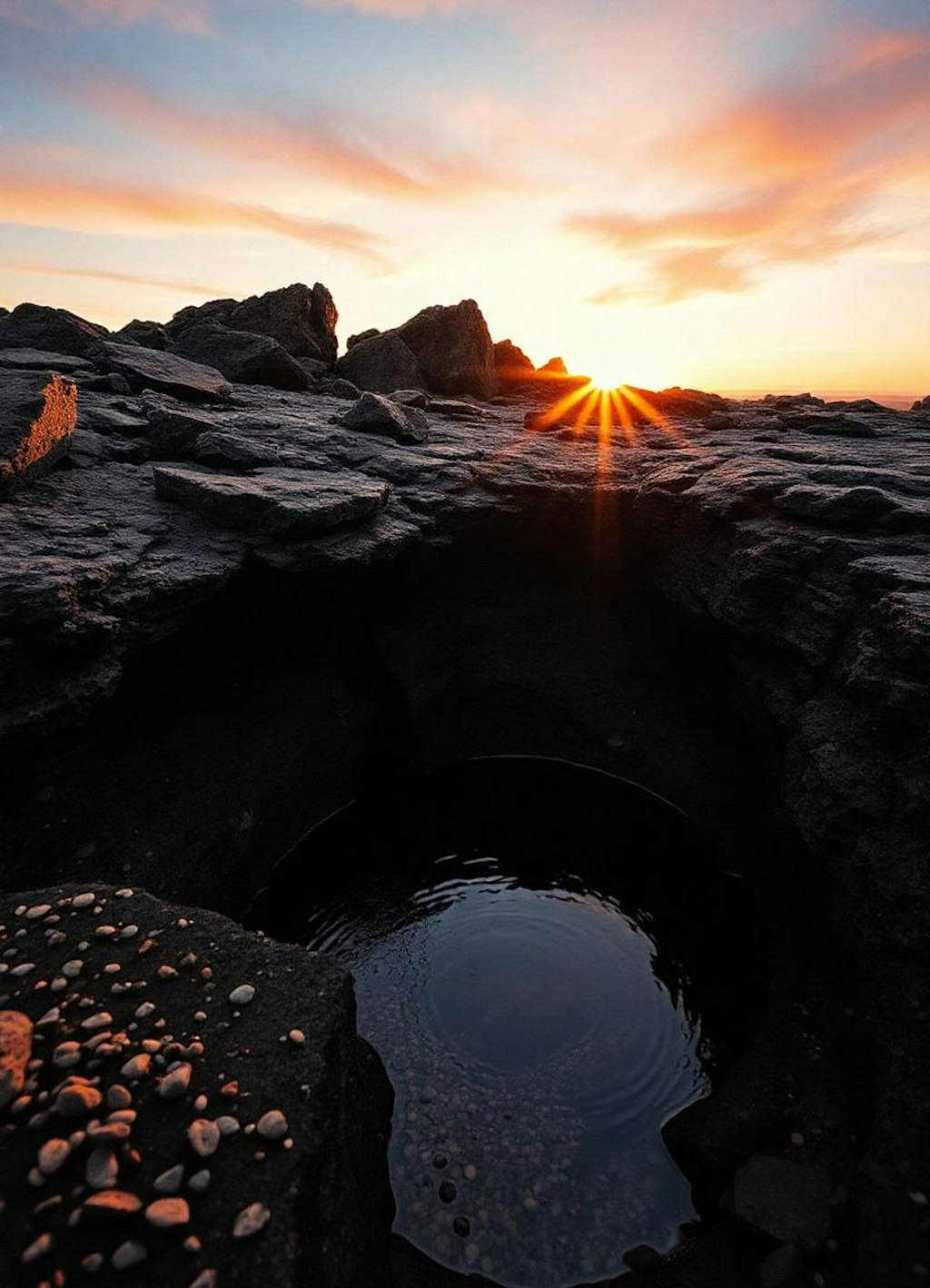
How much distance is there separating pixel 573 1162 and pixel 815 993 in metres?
3.78

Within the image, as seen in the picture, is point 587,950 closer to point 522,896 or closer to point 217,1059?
point 522,896

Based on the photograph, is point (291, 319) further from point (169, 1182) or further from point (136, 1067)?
point (169, 1182)

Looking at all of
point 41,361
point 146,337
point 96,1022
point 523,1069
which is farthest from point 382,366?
point 96,1022

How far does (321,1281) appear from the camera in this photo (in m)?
4.78

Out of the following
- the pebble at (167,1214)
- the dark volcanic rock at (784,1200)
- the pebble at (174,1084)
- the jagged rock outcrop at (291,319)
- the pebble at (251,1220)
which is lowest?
the dark volcanic rock at (784,1200)

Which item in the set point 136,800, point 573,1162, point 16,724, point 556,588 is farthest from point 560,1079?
point 556,588

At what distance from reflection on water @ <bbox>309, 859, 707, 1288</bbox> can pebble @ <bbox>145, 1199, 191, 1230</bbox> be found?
304 centimetres

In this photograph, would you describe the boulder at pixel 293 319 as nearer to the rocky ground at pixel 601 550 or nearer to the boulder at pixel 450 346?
the boulder at pixel 450 346

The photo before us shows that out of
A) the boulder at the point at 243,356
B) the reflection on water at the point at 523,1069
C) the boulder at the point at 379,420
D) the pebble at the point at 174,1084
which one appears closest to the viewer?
the pebble at the point at 174,1084

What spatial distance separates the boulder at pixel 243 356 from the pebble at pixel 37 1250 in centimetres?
1810

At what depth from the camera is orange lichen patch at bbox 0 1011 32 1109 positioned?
4816mm

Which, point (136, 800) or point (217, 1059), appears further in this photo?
point (136, 800)

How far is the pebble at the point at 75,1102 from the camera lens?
186 inches

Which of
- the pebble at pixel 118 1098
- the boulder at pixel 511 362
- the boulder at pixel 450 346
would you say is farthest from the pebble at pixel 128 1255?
the boulder at pixel 511 362
